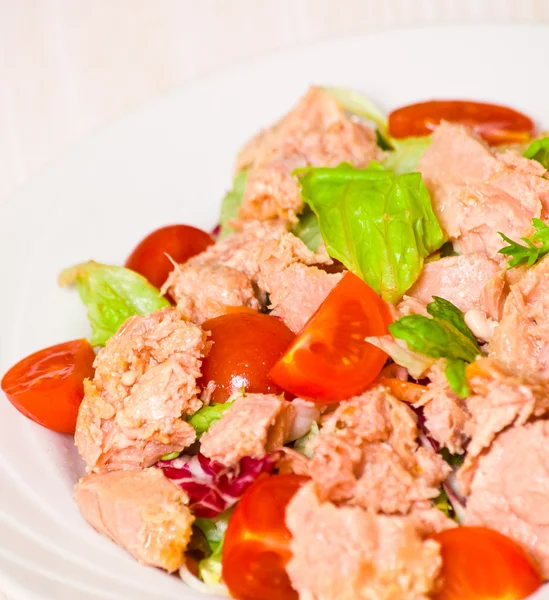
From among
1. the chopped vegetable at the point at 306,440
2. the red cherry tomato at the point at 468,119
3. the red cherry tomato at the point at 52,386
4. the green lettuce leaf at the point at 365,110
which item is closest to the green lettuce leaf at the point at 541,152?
the red cherry tomato at the point at 468,119

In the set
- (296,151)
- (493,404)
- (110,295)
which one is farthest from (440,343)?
(110,295)

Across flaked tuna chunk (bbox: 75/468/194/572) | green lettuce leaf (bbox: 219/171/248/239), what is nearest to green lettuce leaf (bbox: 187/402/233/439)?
flaked tuna chunk (bbox: 75/468/194/572)

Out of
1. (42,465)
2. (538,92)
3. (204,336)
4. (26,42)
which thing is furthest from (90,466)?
(26,42)

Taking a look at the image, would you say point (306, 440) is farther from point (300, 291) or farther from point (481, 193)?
point (481, 193)

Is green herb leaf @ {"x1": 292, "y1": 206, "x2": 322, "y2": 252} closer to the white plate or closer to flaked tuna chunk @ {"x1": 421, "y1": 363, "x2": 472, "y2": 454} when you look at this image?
the white plate

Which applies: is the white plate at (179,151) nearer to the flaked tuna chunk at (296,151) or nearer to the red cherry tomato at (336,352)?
the flaked tuna chunk at (296,151)

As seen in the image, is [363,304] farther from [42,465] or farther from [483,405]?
[42,465]
